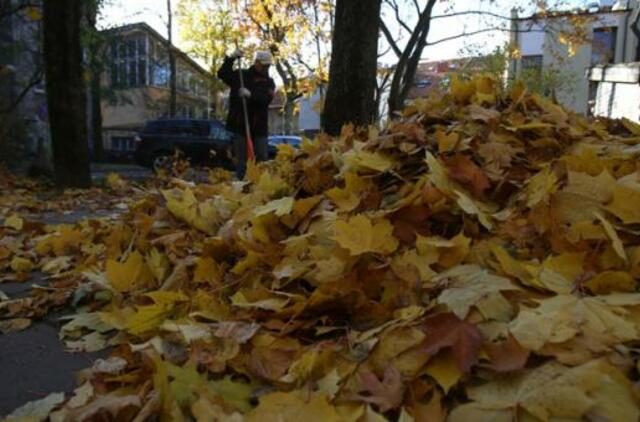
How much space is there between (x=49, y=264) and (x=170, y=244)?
2.35ft

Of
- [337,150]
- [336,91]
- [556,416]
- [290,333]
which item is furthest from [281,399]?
[336,91]

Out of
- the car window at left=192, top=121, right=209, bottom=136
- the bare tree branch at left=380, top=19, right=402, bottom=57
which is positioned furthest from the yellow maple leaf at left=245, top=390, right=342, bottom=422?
the car window at left=192, top=121, right=209, bottom=136

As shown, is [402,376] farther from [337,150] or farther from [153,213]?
[153,213]

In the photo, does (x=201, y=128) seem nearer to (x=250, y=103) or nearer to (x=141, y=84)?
(x=250, y=103)

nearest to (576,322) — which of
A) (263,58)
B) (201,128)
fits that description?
(263,58)

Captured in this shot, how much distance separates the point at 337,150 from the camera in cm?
232

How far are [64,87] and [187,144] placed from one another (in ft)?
31.9

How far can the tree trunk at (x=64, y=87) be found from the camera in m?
6.77

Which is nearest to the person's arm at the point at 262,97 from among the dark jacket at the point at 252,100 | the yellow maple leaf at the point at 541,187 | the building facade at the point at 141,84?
the dark jacket at the point at 252,100

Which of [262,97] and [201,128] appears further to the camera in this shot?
[201,128]

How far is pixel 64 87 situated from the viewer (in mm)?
6793

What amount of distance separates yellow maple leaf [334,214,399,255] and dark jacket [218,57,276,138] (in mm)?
4659

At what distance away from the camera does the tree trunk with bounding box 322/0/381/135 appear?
4734 millimetres

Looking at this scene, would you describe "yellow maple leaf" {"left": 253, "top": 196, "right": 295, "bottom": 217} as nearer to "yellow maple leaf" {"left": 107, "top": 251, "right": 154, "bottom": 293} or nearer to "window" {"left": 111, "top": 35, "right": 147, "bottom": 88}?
"yellow maple leaf" {"left": 107, "top": 251, "right": 154, "bottom": 293}
